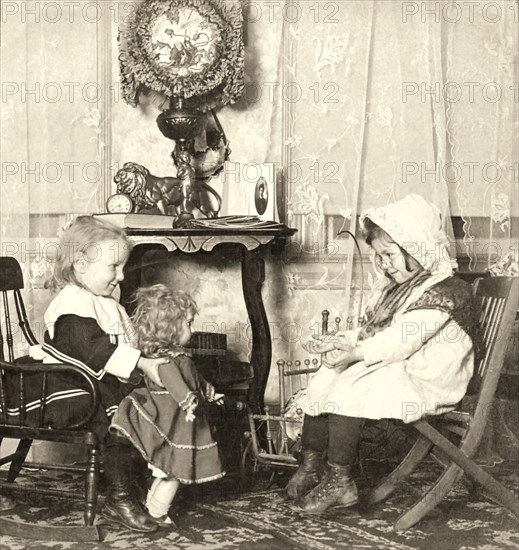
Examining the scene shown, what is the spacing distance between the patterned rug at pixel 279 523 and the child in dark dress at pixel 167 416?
159 mm

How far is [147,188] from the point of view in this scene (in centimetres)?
373

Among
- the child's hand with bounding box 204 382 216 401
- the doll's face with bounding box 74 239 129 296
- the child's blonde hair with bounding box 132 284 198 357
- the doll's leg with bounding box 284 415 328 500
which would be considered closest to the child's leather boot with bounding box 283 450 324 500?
the doll's leg with bounding box 284 415 328 500

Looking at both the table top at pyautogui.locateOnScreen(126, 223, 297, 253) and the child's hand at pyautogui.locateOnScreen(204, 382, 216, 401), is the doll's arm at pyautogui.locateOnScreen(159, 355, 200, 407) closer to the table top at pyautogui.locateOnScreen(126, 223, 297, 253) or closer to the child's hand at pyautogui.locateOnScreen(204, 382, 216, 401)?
the child's hand at pyautogui.locateOnScreen(204, 382, 216, 401)

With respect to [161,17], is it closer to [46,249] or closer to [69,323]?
[46,249]

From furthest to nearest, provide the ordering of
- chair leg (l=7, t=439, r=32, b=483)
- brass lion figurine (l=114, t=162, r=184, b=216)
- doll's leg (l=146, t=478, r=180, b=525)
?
brass lion figurine (l=114, t=162, r=184, b=216)
chair leg (l=7, t=439, r=32, b=483)
doll's leg (l=146, t=478, r=180, b=525)

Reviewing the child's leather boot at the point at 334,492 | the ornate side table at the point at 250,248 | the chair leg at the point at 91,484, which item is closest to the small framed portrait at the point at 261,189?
the ornate side table at the point at 250,248

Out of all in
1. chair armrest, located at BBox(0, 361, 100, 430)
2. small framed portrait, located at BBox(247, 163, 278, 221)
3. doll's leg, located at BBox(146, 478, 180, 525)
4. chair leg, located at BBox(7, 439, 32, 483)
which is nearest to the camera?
chair armrest, located at BBox(0, 361, 100, 430)

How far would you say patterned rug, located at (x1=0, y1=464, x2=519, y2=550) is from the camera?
109 inches

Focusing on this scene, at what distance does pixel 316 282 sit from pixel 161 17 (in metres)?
1.26

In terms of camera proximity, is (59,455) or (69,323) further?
(59,455)

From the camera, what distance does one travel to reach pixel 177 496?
3285mm

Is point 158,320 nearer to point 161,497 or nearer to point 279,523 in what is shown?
point 161,497

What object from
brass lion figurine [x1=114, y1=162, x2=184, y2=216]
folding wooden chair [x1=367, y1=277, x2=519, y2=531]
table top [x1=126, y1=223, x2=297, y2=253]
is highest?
brass lion figurine [x1=114, y1=162, x2=184, y2=216]

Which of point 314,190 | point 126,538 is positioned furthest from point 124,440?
point 314,190
